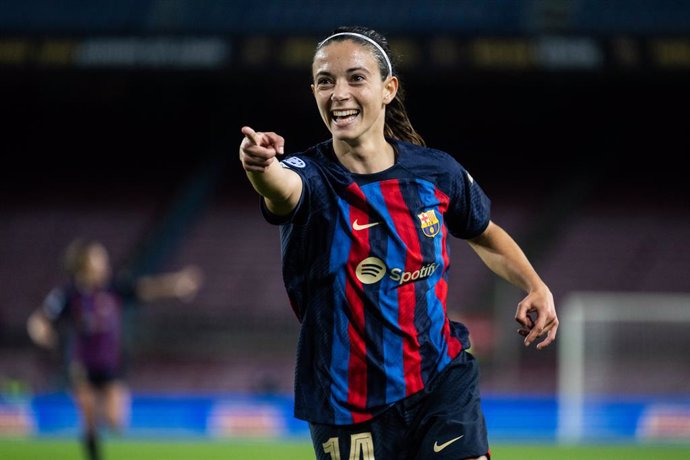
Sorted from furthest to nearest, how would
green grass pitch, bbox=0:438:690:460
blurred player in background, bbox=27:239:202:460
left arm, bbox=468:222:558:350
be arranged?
green grass pitch, bbox=0:438:690:460 < blurred player in background, bbox=27:239:202:460 < left arm, bbox=468:222:558:350

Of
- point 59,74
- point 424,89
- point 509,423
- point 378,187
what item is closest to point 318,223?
point 378,187

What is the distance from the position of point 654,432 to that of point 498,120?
803 centimetres

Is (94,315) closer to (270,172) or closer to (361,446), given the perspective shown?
(361,446)

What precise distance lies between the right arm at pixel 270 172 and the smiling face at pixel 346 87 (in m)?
0.32

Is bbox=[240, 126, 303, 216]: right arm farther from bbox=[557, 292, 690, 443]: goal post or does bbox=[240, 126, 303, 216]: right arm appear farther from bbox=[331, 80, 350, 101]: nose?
Answer: bbox=[557, 292, 690, 443]: goal post

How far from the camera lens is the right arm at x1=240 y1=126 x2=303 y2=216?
3.20 metres

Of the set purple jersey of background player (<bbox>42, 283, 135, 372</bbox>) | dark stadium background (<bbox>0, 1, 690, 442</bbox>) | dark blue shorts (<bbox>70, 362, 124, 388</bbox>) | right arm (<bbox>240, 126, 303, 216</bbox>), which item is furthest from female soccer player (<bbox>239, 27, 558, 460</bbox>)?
dark stadium background (<bbox>0, 1, 690, 442</bbox>)

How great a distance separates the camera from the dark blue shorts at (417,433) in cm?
376

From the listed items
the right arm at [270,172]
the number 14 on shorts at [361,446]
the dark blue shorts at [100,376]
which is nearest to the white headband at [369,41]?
the right arm at [270,172]

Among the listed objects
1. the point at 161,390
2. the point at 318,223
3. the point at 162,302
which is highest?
the point at 162,302

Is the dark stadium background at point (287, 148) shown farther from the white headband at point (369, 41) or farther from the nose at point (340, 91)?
the nose at point (340, 91)

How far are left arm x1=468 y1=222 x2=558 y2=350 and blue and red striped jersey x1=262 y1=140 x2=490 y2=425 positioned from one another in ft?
1.09

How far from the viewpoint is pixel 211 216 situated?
19.4m

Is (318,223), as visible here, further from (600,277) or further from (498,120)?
(498,120)
